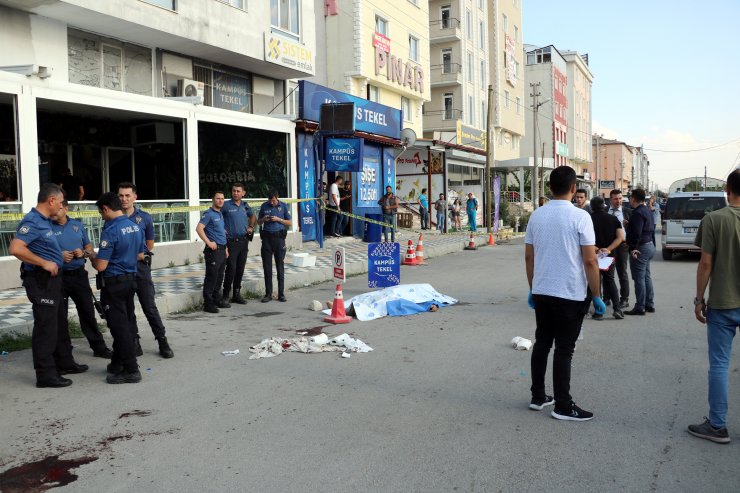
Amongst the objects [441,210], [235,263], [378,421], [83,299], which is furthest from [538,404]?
[441,210]

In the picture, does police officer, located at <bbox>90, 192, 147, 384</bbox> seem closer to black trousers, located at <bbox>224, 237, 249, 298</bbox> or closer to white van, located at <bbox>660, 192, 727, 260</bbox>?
black trousers, located at <bbox>224, 237, 249, 298</bbox>

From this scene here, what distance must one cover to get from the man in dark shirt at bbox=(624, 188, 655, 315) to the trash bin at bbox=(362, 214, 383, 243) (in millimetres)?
13016

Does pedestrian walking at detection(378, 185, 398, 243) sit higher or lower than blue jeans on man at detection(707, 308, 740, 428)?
higher

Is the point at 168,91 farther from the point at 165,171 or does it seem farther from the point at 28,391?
the point at 28,391

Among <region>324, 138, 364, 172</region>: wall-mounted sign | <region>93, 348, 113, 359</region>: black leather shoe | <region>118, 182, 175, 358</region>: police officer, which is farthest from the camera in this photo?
<region>324, 138, 364, 172</region>: wall-mounted sign

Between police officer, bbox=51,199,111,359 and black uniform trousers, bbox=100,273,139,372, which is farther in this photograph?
police officer, bbox=51,199,111,359

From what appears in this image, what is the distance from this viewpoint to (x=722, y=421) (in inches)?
180

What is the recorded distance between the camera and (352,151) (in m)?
20.6

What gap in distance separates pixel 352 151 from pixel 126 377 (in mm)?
14944

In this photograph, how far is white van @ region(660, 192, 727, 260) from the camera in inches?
724

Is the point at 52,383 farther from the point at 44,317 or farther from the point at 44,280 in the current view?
the point at 44,280

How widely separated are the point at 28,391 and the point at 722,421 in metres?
6.11

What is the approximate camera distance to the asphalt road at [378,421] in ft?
13.2

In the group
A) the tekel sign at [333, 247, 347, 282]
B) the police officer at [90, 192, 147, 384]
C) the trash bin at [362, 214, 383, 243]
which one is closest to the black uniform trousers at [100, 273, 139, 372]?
the police officer at [90, 192, 147, 384]
